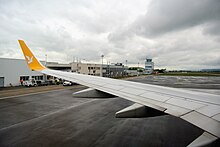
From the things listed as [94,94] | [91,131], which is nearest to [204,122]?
[94,94]

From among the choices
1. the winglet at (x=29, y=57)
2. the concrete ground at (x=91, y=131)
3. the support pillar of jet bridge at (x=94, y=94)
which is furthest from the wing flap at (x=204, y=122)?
the winglet at (x=29, y=57)

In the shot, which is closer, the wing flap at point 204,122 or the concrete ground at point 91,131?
the wing flap at point 204,122

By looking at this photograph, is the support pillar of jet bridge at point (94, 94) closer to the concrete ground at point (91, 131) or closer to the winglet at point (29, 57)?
the concrete ground at point (91, 131)

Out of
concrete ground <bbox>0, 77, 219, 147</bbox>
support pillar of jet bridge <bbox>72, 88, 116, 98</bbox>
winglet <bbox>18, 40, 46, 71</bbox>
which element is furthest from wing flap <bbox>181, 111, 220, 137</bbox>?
winglet <bbox>18, 40, 46, 71</bbox>

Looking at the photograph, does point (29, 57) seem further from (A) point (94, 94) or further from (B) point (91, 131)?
(B) point (91, 131)

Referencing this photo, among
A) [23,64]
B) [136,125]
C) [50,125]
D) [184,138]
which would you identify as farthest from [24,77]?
[184,138]

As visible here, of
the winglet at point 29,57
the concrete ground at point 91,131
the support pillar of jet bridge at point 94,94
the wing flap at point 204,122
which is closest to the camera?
the wing flap at point 204,122

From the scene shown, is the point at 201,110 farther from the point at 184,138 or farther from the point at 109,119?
the point at 109,119

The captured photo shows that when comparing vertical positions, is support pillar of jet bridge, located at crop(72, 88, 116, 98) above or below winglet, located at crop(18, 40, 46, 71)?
below

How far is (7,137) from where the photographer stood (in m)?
5.77

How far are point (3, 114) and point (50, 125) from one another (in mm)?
4766

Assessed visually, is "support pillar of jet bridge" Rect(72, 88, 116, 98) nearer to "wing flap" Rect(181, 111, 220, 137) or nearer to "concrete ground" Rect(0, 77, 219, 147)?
"concrete ground" Rect(0, 77, 219, 147)

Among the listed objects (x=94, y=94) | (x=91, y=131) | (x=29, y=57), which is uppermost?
(x=29, y=57)

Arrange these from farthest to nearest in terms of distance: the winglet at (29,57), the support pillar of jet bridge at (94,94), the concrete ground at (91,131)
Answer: the winglet at (29,57), the concrete ground at (91,131), the support pillar of jet bridge at (94,94)
